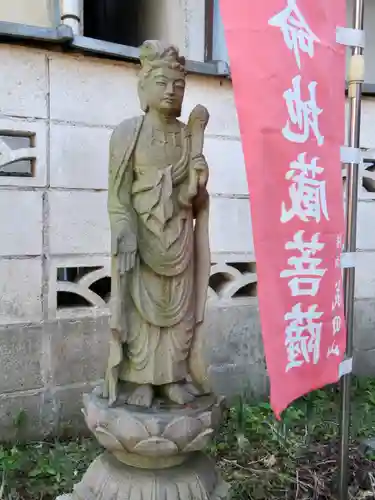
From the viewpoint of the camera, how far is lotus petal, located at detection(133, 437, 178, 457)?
207 cm

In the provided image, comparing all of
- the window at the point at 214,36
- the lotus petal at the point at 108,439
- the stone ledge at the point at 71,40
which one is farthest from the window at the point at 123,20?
the lotus petal at the point at 108,439

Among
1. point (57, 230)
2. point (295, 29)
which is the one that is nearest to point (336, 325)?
point (295, 29)

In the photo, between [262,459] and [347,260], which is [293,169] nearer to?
[347,260]

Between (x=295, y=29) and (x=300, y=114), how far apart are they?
29 centimetres

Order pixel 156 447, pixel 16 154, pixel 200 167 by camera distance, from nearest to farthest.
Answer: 1. pixel 156 447
2. pixel 200 167
3. pixel 16 154

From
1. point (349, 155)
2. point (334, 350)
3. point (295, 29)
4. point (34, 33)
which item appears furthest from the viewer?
point (34, 33)

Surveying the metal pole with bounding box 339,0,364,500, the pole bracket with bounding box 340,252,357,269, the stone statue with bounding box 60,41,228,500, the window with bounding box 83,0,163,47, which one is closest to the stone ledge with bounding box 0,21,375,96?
the window with bounding box 83,0,163,47

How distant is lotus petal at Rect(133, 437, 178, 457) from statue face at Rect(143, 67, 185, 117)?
132 cm

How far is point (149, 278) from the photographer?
2.26 meters

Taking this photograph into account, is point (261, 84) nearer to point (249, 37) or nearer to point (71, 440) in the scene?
point (249, 37)

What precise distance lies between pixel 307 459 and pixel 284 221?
6.28 ft

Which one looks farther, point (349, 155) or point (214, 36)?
point (214, 36)

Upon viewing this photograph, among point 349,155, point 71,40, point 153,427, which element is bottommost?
point 153,427

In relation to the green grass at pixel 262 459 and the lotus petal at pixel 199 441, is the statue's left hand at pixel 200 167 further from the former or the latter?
the green grass at pixel 262 459
